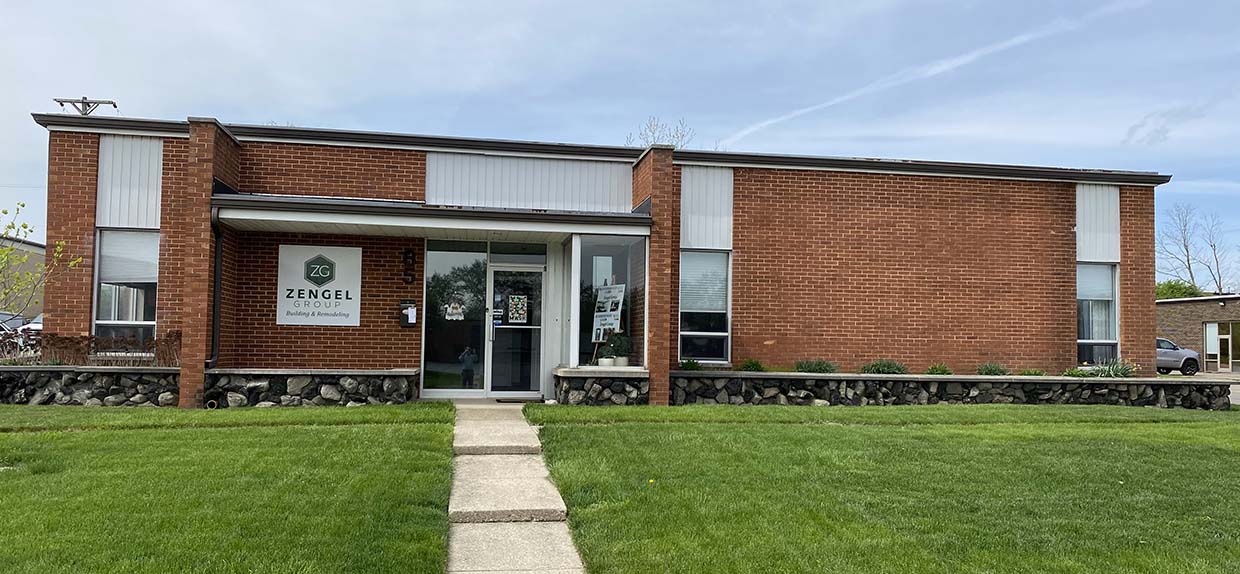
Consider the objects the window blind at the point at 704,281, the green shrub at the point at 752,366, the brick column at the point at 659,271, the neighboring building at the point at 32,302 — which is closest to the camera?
the neighboring building at the point at 32,302

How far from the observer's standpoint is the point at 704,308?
14188 mm

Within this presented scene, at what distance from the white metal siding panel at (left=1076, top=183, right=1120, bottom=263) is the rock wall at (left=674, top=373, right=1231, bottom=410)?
2.29 m

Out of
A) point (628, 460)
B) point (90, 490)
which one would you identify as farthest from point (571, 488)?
point (90, 490)

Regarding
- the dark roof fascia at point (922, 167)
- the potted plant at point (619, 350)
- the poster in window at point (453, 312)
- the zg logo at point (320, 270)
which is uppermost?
the dark roof fascia at point (922, 167)

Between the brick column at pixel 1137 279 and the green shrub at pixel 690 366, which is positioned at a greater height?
the brick column at pixel 1137 279

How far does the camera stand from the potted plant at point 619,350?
12828mm

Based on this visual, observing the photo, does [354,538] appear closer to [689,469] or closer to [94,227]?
[689,469]

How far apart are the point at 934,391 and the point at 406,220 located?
784 cm

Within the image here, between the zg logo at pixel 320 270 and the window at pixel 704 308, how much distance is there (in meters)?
5.11

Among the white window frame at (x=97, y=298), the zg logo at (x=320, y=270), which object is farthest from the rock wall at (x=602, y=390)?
the white window frame at (x=97, y=298)

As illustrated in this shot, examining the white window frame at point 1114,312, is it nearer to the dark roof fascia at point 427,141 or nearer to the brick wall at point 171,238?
the dark roof fascia at point 427,141

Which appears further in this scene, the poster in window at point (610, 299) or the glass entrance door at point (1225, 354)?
the glass entrance door at point (1225, 354)

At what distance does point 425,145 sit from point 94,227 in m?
4.65

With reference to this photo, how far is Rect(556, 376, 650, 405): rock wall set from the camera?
488 inches
